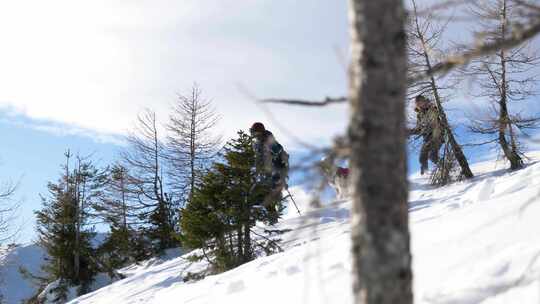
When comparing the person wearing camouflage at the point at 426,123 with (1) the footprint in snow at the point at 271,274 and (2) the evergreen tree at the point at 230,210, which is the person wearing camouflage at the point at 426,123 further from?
(1) the footprint in snow at the point at 271,274

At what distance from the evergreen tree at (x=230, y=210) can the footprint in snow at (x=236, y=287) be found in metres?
→ 4.20

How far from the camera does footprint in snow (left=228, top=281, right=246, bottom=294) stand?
6.19 meters

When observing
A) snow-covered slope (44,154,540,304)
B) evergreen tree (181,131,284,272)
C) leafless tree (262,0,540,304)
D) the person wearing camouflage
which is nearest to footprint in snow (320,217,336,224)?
evergreen tree (181,131,284,272)

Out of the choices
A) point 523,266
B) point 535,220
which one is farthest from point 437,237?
point 523,266

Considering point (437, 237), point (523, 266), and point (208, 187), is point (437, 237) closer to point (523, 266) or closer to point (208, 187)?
point (523, 266)

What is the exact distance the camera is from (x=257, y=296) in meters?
5.21

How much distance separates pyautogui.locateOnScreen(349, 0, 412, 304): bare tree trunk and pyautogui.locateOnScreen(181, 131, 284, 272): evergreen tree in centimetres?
902

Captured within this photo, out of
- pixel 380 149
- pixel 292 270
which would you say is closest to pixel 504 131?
pixel 292 270

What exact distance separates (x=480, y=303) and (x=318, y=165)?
2.10 meters

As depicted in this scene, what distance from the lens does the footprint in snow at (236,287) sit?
20.3 feet

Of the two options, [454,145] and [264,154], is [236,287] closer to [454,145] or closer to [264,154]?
[264,154]

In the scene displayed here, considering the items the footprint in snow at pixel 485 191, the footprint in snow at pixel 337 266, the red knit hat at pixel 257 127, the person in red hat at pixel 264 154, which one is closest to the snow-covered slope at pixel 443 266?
the footprint in snow at pixel 337 266

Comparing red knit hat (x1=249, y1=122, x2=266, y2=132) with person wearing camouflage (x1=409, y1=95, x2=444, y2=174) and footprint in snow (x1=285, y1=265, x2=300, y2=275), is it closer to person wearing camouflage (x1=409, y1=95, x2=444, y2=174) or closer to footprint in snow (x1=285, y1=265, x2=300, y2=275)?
person wearing camouflage (x1=409, y1=95, x2=444, y2=174)

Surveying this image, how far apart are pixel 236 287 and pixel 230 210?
4.39 m
